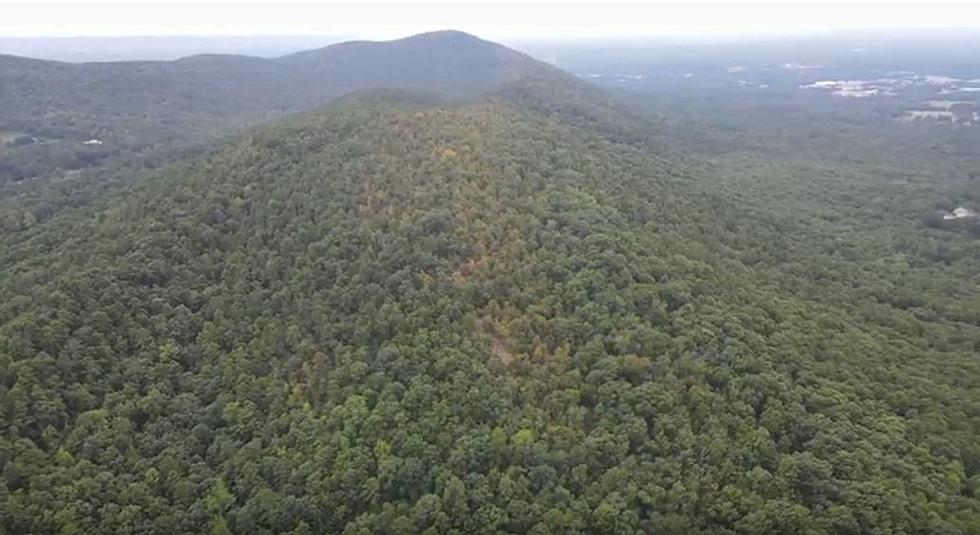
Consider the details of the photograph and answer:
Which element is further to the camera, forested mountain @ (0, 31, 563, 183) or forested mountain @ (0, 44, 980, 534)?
forested mountain @ (0, 31, 563, 183)

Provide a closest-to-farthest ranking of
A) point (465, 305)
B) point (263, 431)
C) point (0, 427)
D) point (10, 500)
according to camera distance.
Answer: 1. point (10, 500)
2. point (0, 427)
3. point (263, 431)
4. point (465, 305)

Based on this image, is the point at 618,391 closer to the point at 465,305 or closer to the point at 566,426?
the point at 566,426

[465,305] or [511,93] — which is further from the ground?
[511,93]

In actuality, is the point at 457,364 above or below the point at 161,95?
below

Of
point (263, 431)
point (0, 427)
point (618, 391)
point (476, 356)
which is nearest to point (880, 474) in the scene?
point (618, 391)

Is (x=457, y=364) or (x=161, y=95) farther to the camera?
(x=161, y=95)
